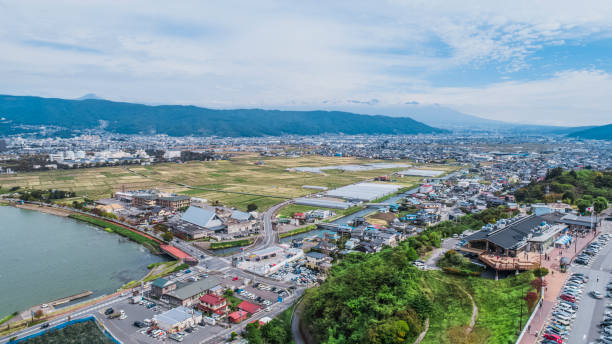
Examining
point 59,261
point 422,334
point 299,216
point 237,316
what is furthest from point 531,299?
point 59,261

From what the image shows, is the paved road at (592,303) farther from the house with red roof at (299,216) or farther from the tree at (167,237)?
the tree at (167,237)

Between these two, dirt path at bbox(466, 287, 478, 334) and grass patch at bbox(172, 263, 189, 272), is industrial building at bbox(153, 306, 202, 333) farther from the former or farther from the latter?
dirt path at bbox(466, 287, 478, 334)

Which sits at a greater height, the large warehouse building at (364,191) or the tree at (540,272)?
the tree at (540,272)

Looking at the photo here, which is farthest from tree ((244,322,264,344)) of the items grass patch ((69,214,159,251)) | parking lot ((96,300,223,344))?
grass patch ((69,214,159,251))

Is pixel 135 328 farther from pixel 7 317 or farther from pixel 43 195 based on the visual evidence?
pixel 43 195

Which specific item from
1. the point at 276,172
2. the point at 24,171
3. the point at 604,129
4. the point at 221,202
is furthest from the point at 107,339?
the point at 604,129

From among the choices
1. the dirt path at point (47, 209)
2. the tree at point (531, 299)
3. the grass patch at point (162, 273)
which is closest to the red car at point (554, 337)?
the tree at point (531, 299)
